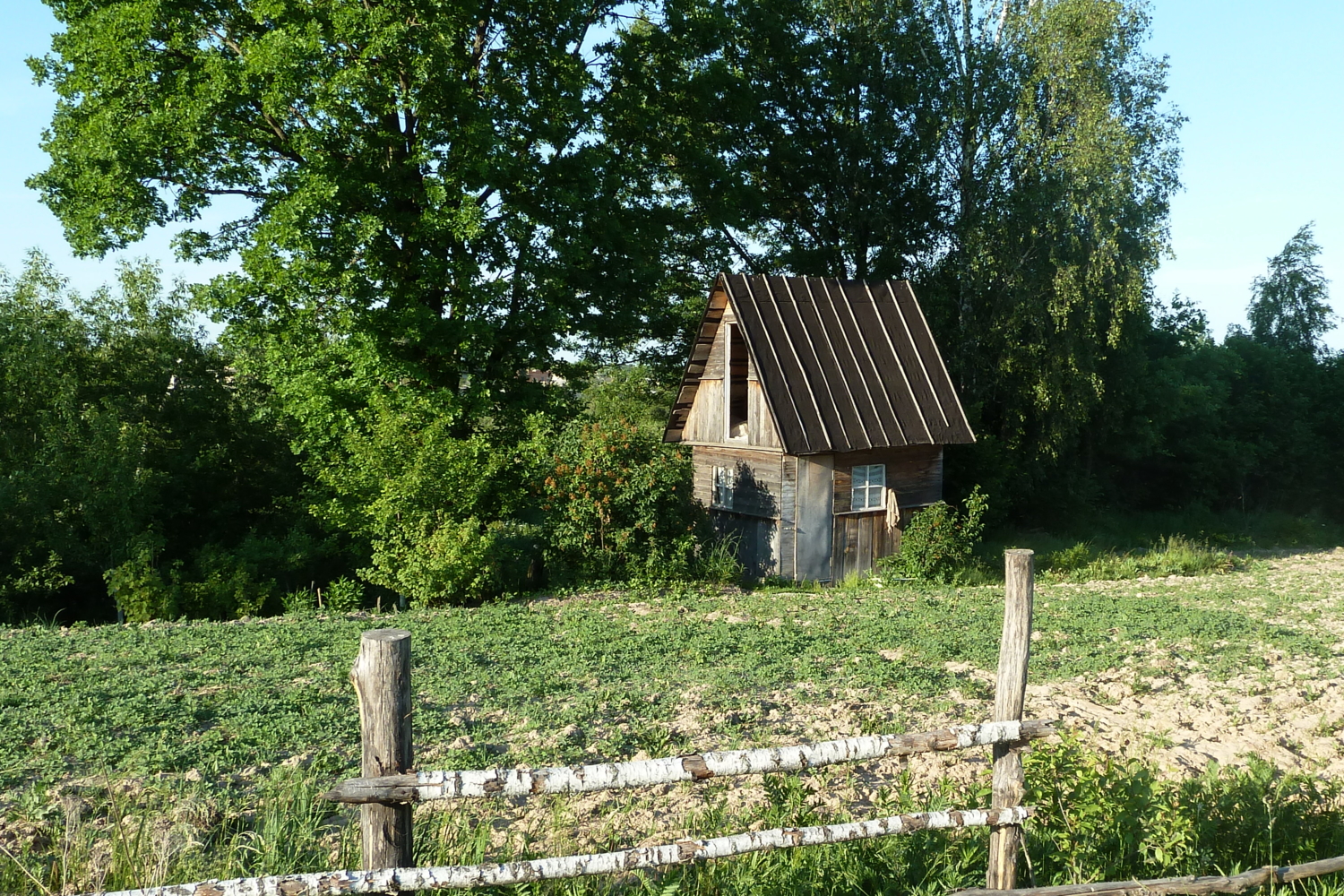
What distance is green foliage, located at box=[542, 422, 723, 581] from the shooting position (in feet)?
56.0

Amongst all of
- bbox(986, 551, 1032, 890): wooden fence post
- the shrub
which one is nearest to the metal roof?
the shrub

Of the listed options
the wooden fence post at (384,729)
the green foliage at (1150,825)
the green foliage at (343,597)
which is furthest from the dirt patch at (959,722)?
the green foliage at (343,597)

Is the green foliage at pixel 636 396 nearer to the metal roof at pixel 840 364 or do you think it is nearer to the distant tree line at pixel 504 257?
the distant tree line at pixel 504 257

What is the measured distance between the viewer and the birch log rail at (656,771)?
389cm

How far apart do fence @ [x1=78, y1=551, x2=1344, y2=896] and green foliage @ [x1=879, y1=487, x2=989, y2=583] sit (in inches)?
555

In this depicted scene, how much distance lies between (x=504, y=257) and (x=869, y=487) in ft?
28.5

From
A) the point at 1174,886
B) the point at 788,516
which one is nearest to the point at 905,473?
the point at 788,516

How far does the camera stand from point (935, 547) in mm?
18984

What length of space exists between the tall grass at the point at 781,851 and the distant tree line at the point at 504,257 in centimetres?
991

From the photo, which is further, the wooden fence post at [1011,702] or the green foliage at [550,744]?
the green foliage at [550,744]

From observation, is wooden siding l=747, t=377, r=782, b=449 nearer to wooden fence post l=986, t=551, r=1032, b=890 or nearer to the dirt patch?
the dirt patch

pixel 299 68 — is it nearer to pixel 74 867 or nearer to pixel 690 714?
pixel 690 714

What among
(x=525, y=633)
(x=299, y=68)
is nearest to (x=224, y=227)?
(x=299, y=68)

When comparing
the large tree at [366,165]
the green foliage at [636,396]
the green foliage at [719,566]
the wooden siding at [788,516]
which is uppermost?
the large tree at [366,165]
